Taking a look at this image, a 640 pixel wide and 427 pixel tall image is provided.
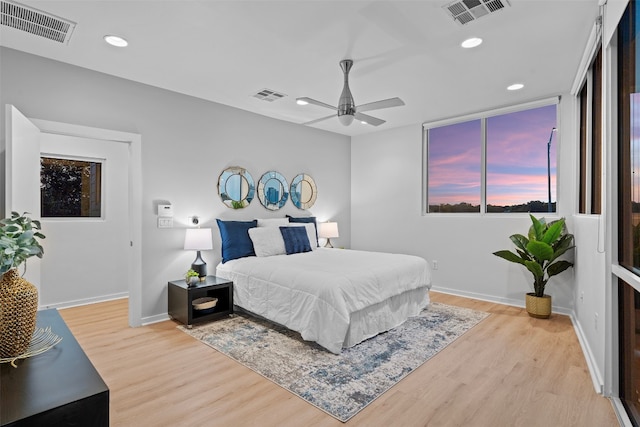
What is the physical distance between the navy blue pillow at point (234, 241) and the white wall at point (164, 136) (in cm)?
20

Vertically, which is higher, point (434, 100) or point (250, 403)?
point (434, 100)

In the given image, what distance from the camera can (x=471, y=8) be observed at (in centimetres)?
242

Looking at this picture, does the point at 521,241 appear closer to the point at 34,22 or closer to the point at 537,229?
the point at 537,229

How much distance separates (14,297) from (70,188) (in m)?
4.25

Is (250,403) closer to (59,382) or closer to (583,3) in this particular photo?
(59,382)

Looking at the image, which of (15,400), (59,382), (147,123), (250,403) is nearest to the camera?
(15,400)

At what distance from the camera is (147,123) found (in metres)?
3.90

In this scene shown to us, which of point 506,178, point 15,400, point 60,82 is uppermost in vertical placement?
point 60,82

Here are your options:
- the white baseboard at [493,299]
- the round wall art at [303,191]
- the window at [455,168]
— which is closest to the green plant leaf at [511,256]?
the white baseboard at [493,299]

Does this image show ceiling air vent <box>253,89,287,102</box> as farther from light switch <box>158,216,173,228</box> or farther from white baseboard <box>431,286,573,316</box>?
white baseboard <box>431,286,573,316</box>

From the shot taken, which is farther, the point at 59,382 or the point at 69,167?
the point at 69,167

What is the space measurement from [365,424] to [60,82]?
4005 millimetres

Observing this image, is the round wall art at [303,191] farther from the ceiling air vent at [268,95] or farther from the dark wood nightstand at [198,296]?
the dark wood nightstand at [198,296]

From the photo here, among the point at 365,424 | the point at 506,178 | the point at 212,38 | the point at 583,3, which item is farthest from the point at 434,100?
the point at 365,424
